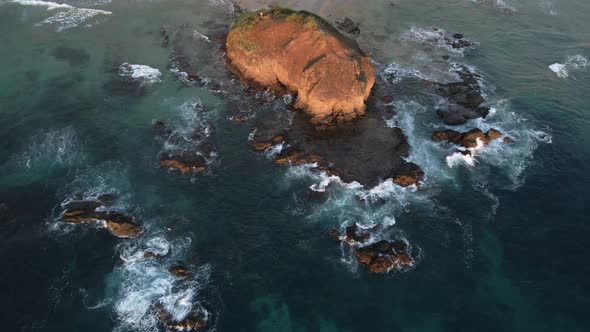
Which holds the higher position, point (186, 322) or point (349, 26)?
point (349, 26)

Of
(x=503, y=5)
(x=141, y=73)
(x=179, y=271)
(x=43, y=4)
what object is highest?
(x=43, y=4)

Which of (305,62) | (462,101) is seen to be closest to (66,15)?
(305,62)

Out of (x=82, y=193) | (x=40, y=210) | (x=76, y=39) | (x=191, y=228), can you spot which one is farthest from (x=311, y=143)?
(x=76, y=39)

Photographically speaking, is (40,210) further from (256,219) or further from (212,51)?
(212,51)

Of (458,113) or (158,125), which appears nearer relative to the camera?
(158,125)

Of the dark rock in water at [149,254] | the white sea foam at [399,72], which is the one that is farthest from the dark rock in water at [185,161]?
the white sea foam at [399,72]

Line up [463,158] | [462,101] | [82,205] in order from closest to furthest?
[82,205] → [463,158] → [462,101]

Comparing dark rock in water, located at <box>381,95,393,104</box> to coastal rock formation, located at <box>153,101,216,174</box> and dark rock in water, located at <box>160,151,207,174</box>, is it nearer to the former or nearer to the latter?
Result: coastal rock formation, located at <box>153,101,216,174</box>

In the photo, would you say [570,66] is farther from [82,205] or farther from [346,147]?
[82,205]
